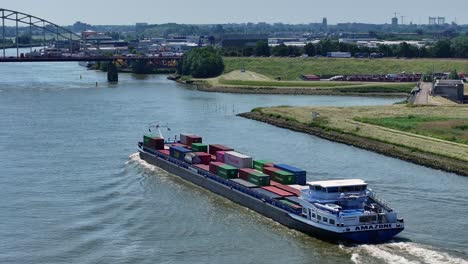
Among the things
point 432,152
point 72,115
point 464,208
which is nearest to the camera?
point 464,208

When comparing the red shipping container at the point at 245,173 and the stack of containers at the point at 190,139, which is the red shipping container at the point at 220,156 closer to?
the red shipping container at the point at 245,173

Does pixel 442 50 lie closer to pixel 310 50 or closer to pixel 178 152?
pixel 310 50

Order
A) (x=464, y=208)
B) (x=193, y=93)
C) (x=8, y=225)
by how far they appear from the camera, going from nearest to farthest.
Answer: (x=8, y=225) → (x=464, y=208) → (x=193, y=93)

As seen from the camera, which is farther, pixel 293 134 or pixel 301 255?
pixel 293 134

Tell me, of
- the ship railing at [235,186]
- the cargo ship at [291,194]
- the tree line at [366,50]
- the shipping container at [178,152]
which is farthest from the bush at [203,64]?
the shipping container at [178,152]

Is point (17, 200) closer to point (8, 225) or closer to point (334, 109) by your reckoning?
point (8, 225)

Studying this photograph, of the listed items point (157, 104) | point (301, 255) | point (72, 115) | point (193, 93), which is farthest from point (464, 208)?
point (193, 93)
